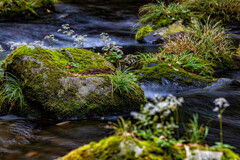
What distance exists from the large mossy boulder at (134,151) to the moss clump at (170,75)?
14.8ft

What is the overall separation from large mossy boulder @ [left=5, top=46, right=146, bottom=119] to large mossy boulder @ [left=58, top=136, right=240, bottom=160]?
8.74 feet

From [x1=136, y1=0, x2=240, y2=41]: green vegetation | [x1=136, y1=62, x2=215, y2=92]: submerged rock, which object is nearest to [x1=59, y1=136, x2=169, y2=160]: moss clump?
[x1=136, y1=62, x2=215, y2=92]: submerged rock

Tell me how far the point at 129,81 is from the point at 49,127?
180cm

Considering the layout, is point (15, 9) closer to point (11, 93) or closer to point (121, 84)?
point (11, 93)

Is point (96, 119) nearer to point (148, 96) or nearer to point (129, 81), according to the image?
point (129, 81)

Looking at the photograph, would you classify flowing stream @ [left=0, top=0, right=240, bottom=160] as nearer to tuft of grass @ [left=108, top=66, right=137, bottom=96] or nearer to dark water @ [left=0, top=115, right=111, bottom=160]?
dark water @ [left=0, top=115, right=111, bottom=160]

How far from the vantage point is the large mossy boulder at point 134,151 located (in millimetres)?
1978

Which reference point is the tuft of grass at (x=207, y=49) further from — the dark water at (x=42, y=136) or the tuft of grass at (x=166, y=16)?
the dark water at (x=42, y=136)

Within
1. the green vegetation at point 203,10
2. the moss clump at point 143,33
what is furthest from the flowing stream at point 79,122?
the green vegetation at point 203,10

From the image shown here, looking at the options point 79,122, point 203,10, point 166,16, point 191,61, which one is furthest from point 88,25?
point 79,122

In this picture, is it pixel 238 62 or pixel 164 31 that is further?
pixel 164 31

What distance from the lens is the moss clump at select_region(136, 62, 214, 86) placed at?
257 inches

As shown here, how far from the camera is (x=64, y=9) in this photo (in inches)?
719

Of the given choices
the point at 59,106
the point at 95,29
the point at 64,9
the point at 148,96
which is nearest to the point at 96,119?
the point at 59,106
